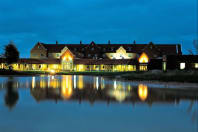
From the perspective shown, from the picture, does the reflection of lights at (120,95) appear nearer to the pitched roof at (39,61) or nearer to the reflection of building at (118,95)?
the reflection of building at (118,95)

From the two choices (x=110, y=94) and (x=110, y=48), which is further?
(x=110, y=48)

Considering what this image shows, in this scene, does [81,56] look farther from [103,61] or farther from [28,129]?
[28,129]

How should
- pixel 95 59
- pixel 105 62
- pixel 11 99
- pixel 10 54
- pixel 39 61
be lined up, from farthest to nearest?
pixel 39 61
pixel 95 59
pixel 105 62
pixel 10 54
pixel 11 99

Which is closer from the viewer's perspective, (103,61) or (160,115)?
(160,115)

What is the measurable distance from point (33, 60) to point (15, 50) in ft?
21.7

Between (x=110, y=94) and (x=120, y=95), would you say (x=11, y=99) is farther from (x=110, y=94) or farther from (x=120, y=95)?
(x=120, y=95)

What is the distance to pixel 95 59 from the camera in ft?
249

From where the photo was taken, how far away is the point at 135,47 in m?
86.1

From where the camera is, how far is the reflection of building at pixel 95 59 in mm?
73688

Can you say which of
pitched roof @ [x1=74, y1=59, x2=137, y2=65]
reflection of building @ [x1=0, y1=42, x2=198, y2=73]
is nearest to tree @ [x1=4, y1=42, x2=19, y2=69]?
reflection of building @ [x1=0, y1=42, x2=198, y2=73]

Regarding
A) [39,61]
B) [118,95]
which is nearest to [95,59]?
[39,61]

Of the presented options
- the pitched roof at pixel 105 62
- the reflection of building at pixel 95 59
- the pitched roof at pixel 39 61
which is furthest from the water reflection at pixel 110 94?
the pitched roof at pixel 39 61

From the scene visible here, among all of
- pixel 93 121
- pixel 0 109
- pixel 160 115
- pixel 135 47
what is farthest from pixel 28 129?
pixel 135 47

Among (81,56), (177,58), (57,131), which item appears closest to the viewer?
(57,131)
